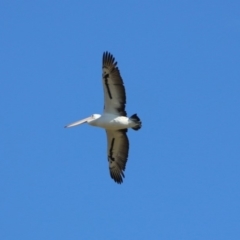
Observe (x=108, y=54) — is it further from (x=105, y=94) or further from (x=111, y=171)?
(x=111, y=171)

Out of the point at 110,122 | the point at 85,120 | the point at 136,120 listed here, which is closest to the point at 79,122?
the point at 85,120

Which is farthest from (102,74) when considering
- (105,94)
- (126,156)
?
(126,156)

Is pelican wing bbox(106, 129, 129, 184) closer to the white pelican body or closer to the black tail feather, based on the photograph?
the white pelican body

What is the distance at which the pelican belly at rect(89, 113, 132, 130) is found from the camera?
32.7 meters

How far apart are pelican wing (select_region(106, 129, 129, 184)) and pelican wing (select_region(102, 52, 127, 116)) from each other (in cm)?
99

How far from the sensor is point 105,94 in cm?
3266

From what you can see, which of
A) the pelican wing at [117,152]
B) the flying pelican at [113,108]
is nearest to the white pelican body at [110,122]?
the flying pelican at [113,108]

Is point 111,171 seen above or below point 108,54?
below

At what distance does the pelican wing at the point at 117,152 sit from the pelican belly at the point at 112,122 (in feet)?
2.32

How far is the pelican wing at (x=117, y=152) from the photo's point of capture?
111 feet

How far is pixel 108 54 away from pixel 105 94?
1202 mm

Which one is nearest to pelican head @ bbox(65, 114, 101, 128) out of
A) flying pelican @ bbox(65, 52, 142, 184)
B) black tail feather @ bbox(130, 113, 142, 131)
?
flying pelican @ bbox(65, 52, 142, 184)

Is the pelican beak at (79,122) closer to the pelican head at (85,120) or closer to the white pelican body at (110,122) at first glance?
the pelican head at (85,120)

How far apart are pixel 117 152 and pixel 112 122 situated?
1.72m
